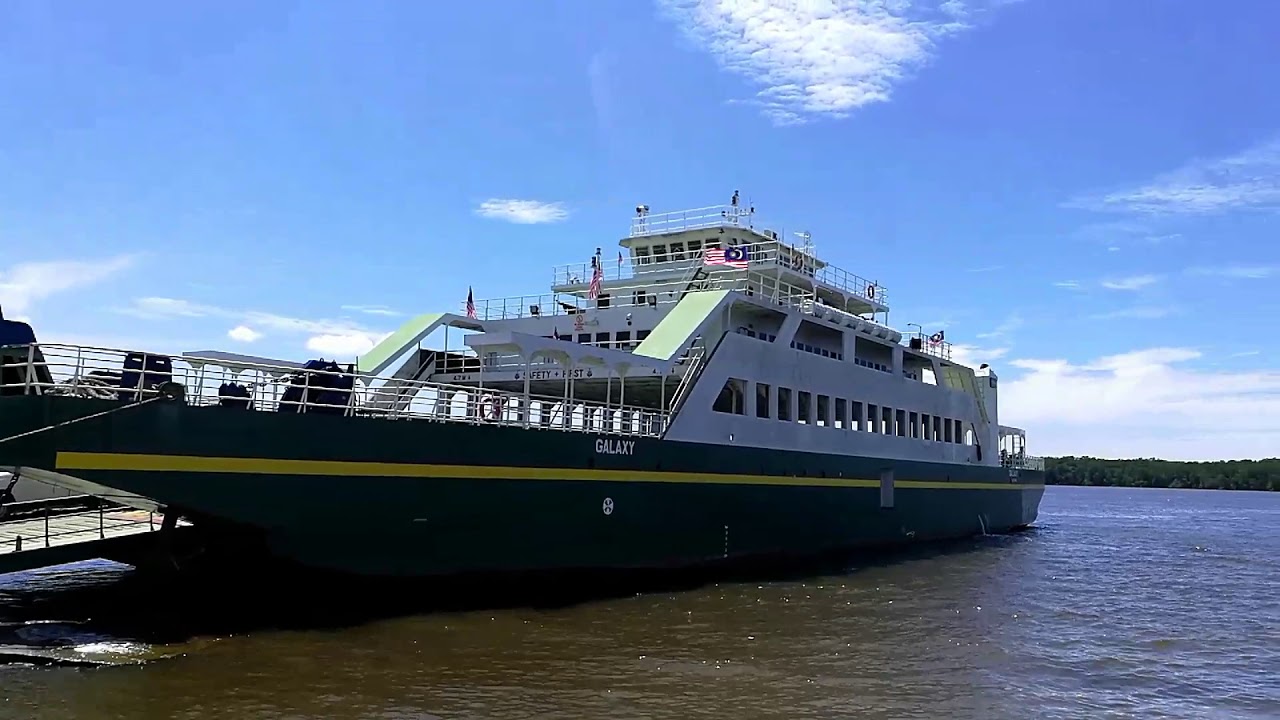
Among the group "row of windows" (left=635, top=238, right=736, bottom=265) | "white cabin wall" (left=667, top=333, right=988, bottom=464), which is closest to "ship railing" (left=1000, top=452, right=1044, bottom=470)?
"white cabin wall" (left=667, top=333, right=988, bottom=464)

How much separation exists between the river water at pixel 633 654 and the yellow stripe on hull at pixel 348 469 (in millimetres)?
1923

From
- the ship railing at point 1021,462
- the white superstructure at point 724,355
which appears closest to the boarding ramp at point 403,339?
the white superstructure at point 724,355

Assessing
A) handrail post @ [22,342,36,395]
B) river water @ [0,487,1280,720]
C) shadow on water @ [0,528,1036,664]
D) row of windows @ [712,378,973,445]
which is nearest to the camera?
river water @ [0,487,1280,720]

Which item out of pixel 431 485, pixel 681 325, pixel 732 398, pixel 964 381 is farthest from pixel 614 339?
pixel 964 381

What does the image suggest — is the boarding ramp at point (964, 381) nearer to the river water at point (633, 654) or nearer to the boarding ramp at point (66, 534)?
the river water at point (633, 654)

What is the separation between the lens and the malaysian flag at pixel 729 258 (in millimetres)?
23938

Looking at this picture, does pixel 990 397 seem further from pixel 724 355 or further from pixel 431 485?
pixel 431 485

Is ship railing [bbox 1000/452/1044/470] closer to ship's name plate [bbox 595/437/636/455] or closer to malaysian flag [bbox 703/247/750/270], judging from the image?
malaysian flag [bbox 703/247/750/270]

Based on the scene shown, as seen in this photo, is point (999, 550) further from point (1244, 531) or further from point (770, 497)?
point (1244, 531)

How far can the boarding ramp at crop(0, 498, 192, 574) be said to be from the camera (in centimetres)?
1266

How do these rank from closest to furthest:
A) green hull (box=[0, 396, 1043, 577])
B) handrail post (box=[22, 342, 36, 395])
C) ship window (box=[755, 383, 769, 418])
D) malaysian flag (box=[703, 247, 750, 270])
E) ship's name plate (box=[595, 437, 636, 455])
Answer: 1. handrail post (box=[22, 342, 36, 395])
2. green hull (box=[0, 396, 1043, 577])
3. ship's name plate (box=[595, 437, 636, 455])
4. ship window (box=[755, 383, 769, 418])
5. malaysian flag (box=[703, 247, 750, 270])

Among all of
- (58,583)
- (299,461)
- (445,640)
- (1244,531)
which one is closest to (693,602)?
(445,640)

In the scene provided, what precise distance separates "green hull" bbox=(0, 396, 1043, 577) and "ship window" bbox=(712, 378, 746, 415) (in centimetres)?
113

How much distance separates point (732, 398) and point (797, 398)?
8.15 ft
